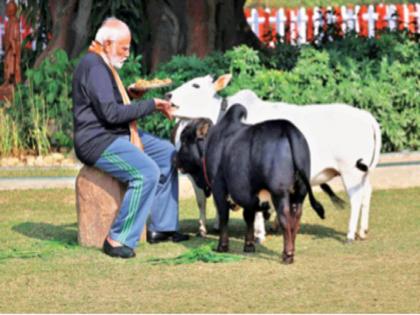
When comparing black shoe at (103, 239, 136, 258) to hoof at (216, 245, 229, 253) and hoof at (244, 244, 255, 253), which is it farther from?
hoof at (244, 244, 255, 253)

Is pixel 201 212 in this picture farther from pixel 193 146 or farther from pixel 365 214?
pixel 365 214

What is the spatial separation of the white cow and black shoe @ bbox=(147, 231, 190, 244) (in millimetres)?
761

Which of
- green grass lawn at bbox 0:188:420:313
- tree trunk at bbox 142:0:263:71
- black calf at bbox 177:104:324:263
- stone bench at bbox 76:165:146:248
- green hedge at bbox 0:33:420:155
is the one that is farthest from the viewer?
tree trunk at bbox 142:0:263:71

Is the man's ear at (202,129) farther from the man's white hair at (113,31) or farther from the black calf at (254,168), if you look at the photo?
the man's white hair at (113,31)

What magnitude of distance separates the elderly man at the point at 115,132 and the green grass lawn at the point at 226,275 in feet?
0.93

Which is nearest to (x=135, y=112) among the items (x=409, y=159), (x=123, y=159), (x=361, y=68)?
(x=123, y=159)

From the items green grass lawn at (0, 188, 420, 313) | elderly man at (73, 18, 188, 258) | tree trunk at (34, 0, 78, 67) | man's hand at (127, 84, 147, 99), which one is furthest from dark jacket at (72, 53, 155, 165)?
tree trunk at (34, 0, 78, 67)

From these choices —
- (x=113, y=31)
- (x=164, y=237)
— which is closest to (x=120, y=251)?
(x=164, y=237)

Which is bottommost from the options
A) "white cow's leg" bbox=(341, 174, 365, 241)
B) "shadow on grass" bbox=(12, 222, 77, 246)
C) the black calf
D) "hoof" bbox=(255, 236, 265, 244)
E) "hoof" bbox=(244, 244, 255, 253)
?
"shadow on grass" bbox=(12, 222, 77, 246)

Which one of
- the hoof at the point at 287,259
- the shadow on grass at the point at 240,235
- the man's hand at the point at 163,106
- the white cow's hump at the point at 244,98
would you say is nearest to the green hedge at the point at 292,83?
the shadow on grass at the point at 240,235

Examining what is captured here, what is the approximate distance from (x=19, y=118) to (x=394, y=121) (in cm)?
502

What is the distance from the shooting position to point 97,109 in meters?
12.2

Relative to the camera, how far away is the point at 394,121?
17.4 meters

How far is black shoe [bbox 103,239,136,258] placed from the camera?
1201 centimetres
